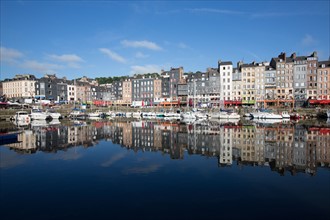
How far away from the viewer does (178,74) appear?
102 m

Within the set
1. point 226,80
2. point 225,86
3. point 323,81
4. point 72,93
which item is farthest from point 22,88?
point 323,81

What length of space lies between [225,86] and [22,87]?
8101cm

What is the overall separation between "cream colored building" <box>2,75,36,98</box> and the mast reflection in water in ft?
300

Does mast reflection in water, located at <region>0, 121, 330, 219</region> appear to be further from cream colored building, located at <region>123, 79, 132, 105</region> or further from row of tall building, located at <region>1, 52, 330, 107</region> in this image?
cream colored building, located at <region>123, 79, 132, 105</region>

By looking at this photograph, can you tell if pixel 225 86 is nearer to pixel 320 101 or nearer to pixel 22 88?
pixel 320 101

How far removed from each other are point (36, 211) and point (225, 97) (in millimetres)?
87967

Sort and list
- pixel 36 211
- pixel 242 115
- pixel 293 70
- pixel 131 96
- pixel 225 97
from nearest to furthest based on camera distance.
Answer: pixel 36 211
pixel 242 115
pixel 293 70
pixel 225 97
pixel 131 96

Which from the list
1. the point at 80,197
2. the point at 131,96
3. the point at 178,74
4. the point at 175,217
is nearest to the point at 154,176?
the point at 80,197

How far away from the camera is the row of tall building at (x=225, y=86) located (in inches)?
3270

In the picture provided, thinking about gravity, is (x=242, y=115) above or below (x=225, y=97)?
below

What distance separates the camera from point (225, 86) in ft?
306

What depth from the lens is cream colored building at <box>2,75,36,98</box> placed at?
105 meters

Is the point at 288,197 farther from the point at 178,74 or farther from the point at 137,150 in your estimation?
the point at 178,74

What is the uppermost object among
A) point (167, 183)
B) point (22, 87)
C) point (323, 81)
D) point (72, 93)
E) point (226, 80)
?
point (226, 80)
